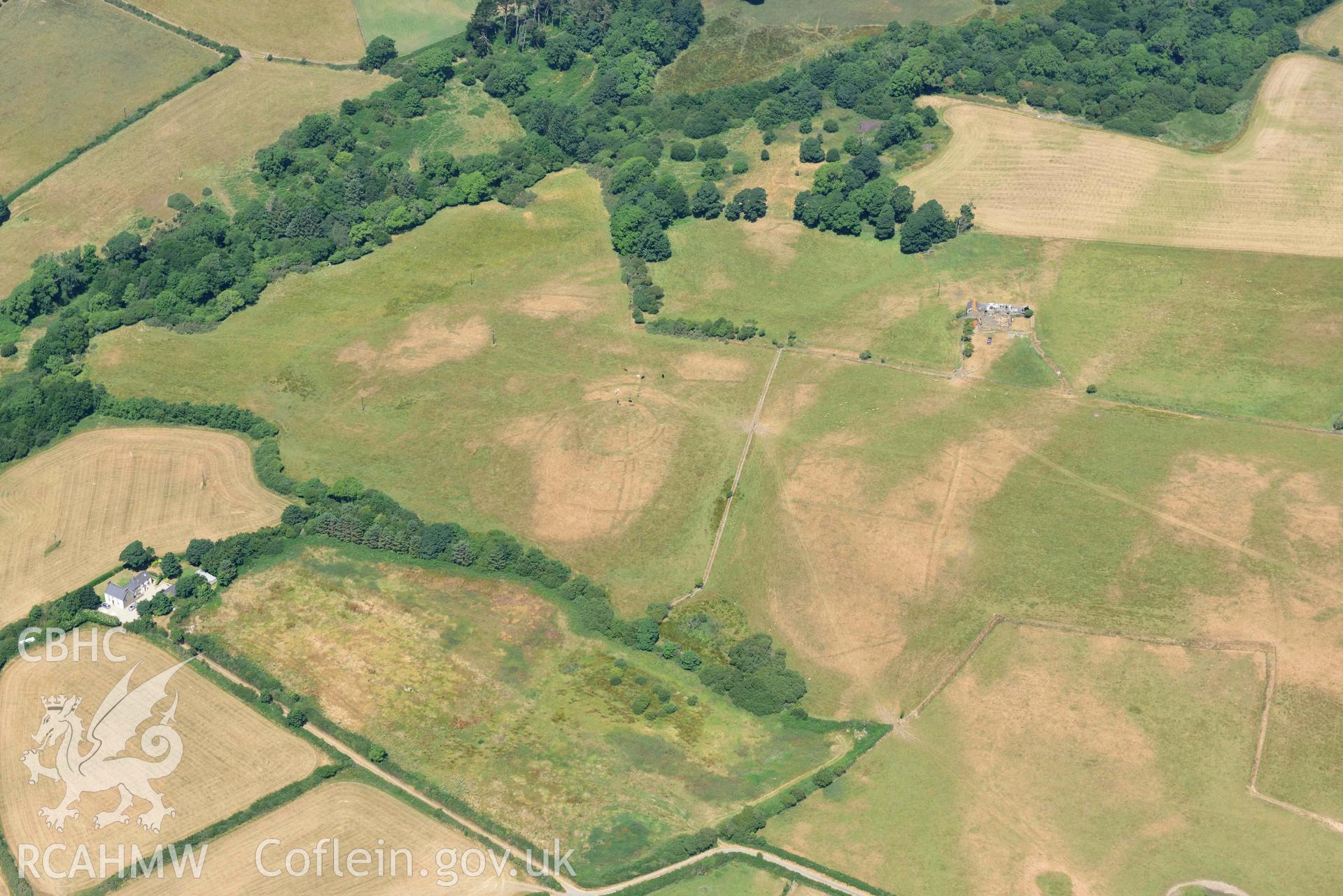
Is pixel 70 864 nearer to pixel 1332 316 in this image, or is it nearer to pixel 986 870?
pixel 986 870

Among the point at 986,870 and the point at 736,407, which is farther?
the point at 736,407

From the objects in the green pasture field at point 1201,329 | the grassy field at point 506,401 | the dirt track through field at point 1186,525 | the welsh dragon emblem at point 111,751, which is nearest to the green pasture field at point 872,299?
the grassy field at point 506,401

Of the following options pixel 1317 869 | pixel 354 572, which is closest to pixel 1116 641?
pixel 1317 869

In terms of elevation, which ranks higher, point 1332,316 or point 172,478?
point 1332,316

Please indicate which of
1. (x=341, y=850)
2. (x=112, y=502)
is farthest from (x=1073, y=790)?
(x=112, y=502)

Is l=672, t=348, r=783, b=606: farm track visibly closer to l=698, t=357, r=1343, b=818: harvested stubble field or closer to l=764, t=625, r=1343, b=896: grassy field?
l=698, t=357, r=1343, b=818: harvested stubble field

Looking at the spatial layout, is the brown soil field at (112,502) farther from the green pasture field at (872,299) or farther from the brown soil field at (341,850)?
the green pasture field at (872,299)
